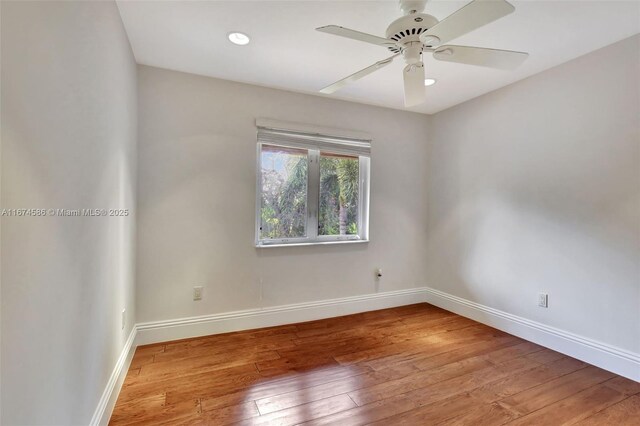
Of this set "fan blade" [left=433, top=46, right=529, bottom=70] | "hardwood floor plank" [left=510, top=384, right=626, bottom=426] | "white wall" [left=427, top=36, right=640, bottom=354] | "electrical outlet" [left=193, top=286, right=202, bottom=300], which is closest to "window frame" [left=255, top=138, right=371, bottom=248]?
"electrical outlet" [left=193, top=286, right=202, bottom=300]

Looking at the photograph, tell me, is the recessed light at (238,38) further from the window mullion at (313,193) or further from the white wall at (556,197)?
the white wall at (556,197)

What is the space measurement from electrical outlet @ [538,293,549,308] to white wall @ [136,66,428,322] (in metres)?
1.56

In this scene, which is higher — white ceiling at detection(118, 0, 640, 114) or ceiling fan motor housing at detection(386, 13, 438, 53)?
white ceiling at detection(118, 0, 640, 114)

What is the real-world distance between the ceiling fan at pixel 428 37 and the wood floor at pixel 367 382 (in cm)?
195

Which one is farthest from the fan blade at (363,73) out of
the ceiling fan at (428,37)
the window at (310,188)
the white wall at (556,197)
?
the white wall at (556,197)

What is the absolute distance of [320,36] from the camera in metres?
2.08

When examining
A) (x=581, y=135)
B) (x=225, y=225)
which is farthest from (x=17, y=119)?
(x=581, y=135)

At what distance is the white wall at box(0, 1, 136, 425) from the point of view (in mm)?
793

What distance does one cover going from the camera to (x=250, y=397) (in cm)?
185

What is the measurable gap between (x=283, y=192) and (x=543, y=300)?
8.36 feet

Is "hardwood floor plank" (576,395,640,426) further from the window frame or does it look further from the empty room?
the window frame

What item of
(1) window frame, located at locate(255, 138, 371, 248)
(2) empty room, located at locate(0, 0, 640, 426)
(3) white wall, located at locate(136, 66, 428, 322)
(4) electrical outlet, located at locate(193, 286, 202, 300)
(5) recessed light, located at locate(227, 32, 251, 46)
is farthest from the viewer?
(1) window frame, located at locate(255, 138, 371, 248)

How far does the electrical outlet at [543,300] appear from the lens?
8.39ft

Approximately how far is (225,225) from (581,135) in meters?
3.05
